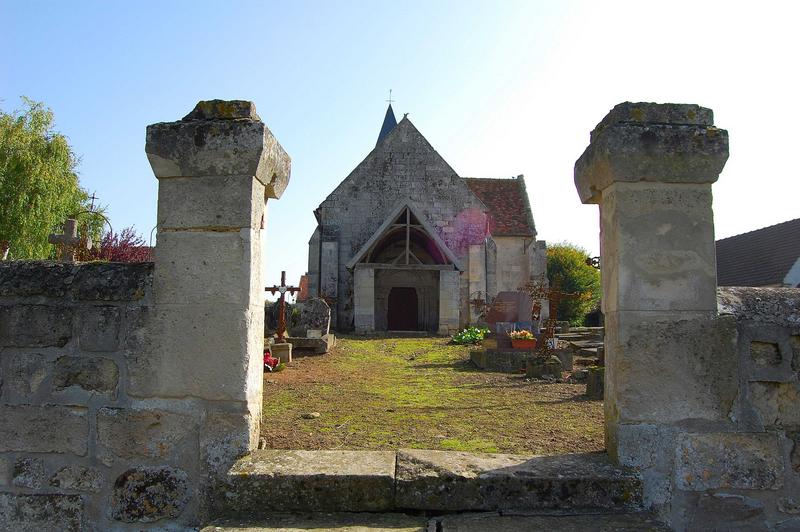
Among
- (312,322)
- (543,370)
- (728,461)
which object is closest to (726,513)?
(728,461)

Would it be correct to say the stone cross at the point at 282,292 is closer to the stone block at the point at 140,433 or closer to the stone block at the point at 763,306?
the stone block at the point at 140,433

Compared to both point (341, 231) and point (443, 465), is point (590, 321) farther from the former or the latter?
point (443, 465)

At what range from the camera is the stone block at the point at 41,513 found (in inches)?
115

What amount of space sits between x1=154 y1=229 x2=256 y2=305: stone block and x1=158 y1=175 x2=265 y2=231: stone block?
50 mm

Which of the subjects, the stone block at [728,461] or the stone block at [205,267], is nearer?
the stone block at [728,461]

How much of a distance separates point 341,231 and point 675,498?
1956 centimetres

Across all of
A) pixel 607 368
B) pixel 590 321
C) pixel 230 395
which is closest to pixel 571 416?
pixel 607 368

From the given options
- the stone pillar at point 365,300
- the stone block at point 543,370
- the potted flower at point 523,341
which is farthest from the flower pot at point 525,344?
the stone pillar at point 365,300

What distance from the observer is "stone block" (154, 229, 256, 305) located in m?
2.97

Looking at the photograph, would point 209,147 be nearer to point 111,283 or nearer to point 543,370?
point 111,283

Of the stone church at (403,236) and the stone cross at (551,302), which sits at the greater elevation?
the stone church at (403,236)

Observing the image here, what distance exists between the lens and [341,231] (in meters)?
21.9

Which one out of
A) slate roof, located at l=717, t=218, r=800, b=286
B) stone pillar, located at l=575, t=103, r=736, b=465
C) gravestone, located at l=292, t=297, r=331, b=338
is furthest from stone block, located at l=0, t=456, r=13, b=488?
slate roof, located at l=717, t=218, r=800, b=286

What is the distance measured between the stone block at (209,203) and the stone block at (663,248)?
184 centimetres
